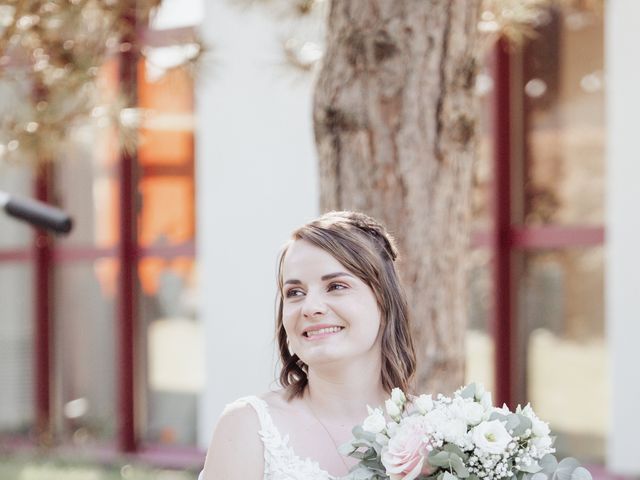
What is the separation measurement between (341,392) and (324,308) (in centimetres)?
20

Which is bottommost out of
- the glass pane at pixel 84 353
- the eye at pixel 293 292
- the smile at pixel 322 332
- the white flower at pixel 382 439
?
the glass pane at pixel 84 353

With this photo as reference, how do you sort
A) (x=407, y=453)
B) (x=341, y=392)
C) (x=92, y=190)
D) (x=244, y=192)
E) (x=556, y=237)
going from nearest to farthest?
A: (x=407, y=453) < (x=341, y=392) < (x=556, y=237) < (x=244, y=192) < (x=92, y=190)

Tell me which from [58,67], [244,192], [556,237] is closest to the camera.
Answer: [58,67]

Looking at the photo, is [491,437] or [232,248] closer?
[491,437]

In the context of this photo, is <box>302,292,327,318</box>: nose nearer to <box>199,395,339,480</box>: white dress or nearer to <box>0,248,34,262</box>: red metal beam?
<box>199,395,339,480</box>: white dress

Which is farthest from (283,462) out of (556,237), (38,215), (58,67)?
(556,237)

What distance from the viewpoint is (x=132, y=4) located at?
11.7 ft

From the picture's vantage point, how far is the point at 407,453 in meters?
1.81

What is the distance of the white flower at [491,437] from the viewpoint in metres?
1.82

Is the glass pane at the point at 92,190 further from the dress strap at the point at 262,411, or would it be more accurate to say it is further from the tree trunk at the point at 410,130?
the dress strap at the point at 262,411

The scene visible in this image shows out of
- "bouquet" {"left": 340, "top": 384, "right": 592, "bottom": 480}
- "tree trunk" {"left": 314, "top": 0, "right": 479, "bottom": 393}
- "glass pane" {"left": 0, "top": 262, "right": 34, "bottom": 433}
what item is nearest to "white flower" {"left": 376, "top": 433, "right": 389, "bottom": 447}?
"bouquet" {"left": 340, "top": 384, "right": 592, "bottom": 480}

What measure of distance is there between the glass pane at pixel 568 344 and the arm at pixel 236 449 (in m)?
3.74

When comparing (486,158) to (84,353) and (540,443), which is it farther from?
(540,443)

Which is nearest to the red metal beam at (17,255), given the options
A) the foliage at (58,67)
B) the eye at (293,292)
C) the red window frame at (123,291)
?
the red window frame at (123,291)
